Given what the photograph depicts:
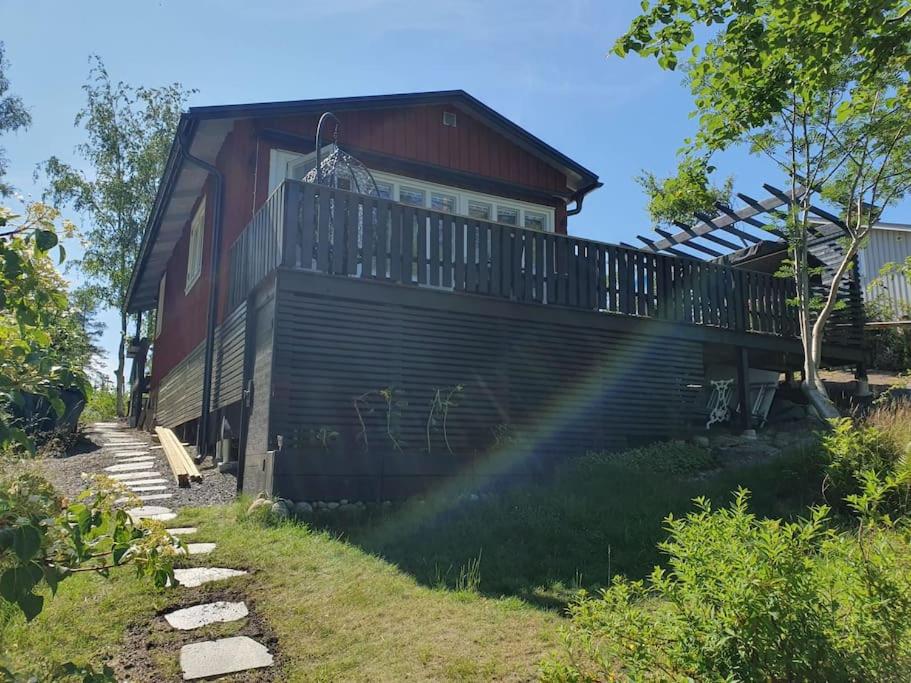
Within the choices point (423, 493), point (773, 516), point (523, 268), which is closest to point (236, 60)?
point (523, 268)

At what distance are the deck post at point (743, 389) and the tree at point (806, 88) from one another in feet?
3.00

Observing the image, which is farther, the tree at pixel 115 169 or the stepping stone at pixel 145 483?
the tree at pixel 115 169

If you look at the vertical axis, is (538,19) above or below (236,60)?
above

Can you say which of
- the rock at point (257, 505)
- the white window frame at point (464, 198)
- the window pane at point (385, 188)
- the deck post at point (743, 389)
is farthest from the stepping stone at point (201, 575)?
the deck post at point (743, 389)

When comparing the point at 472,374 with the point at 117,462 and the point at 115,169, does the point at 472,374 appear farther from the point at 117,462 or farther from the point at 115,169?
the point at 115,169

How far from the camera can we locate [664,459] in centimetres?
725

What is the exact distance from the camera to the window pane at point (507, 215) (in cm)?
Result: 1058

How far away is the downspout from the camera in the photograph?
9.36m

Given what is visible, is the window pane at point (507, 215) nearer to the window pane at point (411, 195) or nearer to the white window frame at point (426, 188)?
the white window frame at point (426, 188)

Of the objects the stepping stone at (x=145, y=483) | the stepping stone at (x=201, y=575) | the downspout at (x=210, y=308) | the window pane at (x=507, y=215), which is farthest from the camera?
the window pane at (x=507, y=215)

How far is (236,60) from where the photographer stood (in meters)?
7.49

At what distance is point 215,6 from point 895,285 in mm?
20430

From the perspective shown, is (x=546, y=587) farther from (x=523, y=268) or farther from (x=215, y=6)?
A: (x=215, y=6)

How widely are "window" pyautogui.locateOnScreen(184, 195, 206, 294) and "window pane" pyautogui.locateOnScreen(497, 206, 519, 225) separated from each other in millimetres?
5115
